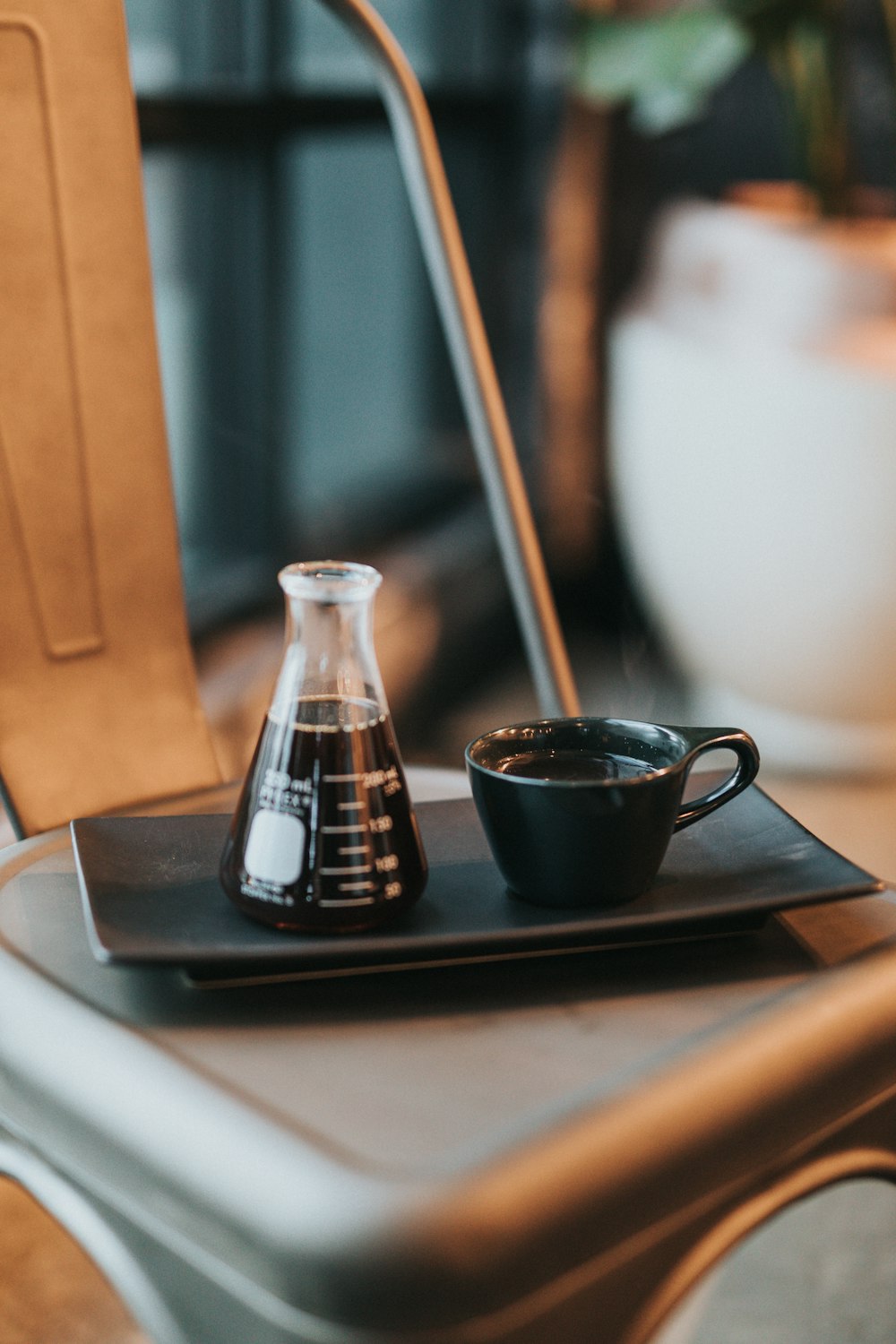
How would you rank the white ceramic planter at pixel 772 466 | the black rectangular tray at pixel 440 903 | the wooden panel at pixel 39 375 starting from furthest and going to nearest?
the white ceramic planter at pixel 772 466, the wooden panel at pixel 39 375, the black rectangular tray at pixel 440 903

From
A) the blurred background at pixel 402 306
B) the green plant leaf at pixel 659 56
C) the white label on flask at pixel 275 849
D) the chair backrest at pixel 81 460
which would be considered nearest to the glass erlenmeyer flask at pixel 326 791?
the white label on flask at pixel 275 849

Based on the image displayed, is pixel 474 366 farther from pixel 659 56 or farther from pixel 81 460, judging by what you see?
pixel 659 56

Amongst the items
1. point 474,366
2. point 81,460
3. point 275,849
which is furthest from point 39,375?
point 275,849

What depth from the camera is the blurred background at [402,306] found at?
5.31 ft

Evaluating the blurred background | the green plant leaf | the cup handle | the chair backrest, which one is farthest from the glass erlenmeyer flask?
the green plant leaf

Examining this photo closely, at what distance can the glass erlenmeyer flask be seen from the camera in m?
0.52

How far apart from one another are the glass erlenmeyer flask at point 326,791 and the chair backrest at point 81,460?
23 centimetres

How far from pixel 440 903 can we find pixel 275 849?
2.8 inches

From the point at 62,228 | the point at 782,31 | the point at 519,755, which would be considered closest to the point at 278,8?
the point at 782,31

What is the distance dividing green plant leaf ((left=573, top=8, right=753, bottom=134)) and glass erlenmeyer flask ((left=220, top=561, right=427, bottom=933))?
5.15 feet

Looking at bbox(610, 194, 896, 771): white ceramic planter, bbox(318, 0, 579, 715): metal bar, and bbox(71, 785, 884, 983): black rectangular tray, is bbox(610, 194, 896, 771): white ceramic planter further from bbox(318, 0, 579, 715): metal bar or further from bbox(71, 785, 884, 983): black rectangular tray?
bbox(71, 785, 884, 983): black rectangular tray

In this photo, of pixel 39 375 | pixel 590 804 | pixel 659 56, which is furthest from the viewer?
pixel 659 56

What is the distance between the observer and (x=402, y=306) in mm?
2193

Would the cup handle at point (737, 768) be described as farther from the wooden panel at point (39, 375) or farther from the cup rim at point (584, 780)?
the wooden panel at point (39, 375)
